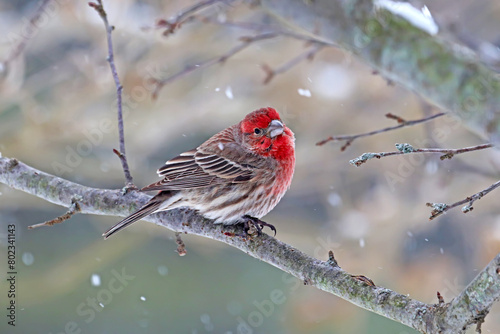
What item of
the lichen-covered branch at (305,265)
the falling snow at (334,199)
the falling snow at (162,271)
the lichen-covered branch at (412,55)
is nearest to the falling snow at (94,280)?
the falling snow at (162,271)

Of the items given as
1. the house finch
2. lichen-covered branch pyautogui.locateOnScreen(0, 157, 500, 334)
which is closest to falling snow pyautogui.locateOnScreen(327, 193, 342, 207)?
the house finch

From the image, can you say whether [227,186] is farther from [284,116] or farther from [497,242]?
[497,242]

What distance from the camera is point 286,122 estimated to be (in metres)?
6.44

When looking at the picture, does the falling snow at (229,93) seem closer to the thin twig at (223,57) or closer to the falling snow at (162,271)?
the thin twig at (223,57)

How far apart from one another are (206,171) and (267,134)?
0.54 meters

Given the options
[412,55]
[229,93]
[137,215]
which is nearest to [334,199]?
[229,93]

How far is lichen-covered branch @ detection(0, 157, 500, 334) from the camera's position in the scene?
2.24m

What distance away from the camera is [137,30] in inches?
240

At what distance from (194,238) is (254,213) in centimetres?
252

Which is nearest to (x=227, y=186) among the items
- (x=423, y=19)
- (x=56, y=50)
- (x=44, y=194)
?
(x=44, y=194)

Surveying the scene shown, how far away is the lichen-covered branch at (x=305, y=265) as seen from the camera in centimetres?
224

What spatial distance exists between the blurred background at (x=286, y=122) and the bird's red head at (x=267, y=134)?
5.41 ft

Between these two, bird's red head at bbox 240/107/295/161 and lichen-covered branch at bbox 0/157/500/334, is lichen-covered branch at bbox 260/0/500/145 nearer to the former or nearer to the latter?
lichen-covered branch at bbox 0/157/500/334

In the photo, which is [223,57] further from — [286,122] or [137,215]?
[286,122]
